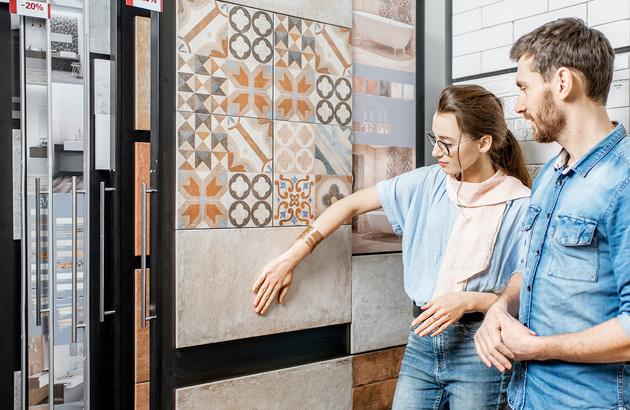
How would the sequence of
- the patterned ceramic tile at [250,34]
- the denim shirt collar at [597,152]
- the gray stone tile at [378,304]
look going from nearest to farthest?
the denim shirt collar at [597,152] < the patterned ceramic tile at [250,34] < the gray stone tile at [378,304]

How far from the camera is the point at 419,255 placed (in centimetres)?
151

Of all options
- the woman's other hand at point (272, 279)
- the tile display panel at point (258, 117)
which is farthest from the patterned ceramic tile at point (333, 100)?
the woman's other hand at point (272, 279)

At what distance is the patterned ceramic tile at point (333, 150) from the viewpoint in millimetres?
1725

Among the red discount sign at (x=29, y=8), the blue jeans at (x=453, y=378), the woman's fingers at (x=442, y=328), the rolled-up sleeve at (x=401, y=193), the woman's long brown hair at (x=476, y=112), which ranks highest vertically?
the red discount sign at (x=29, y=8)

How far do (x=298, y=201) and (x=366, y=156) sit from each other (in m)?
0.37

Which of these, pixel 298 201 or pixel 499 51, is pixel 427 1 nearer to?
pixel 499 51

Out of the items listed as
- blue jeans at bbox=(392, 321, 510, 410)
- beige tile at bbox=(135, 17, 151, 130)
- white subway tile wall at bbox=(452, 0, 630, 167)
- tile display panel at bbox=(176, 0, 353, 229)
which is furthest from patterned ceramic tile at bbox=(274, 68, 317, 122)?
beige tile at bbox=(135, 17, 151, 130)

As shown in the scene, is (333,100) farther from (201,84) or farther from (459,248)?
(459,248)

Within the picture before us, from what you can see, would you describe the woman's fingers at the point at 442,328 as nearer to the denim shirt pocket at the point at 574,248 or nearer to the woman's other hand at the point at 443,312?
the woman's other hand at the point at 443,312

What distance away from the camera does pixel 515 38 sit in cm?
182

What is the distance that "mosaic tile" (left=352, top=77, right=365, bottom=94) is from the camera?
6.02 ft

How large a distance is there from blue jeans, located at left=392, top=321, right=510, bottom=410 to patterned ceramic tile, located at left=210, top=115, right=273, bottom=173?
0.78m

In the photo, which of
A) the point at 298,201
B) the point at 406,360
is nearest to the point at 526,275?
the point at 406,360

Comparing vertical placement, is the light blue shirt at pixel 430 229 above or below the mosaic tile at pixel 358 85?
below
